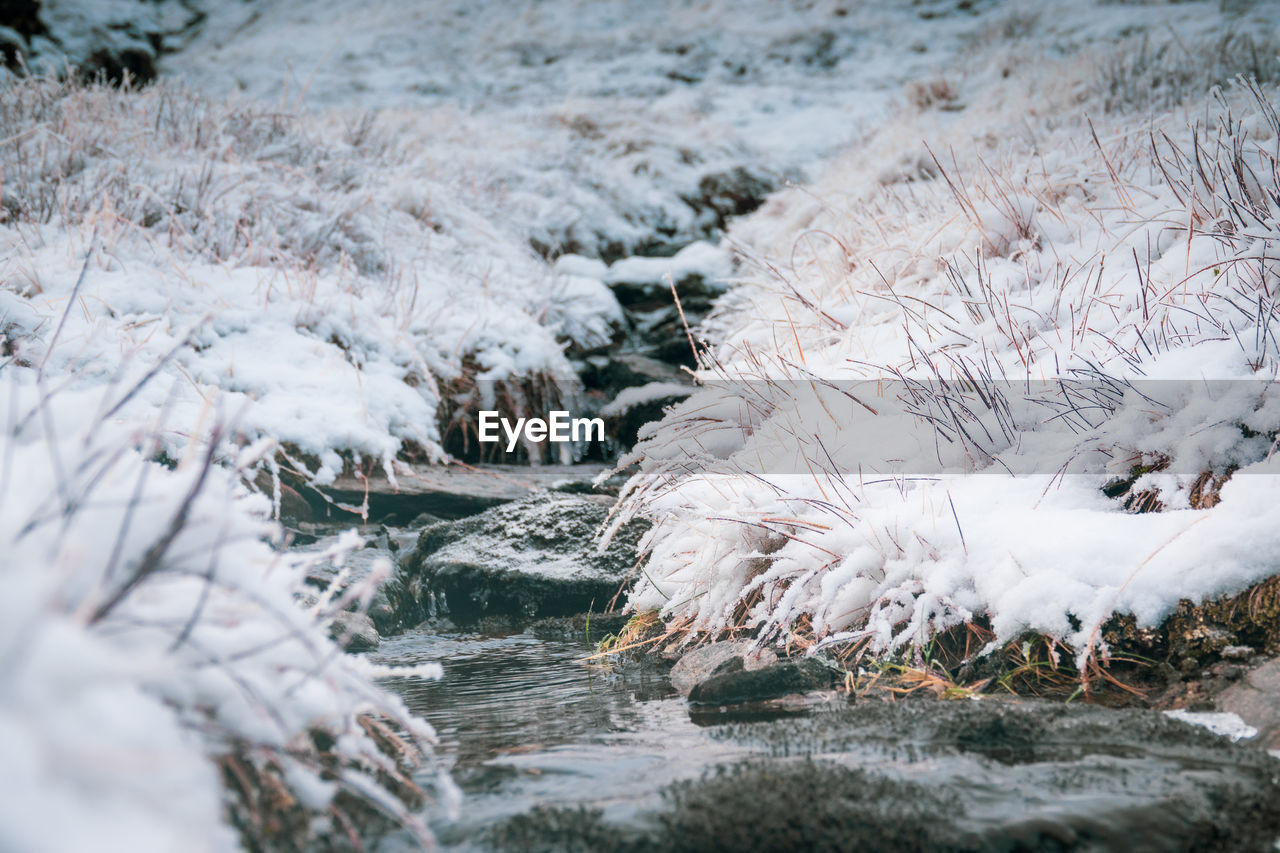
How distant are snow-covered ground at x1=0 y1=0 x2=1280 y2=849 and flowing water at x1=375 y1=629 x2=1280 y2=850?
13.2 inches

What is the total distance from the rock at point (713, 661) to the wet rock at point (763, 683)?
5cm

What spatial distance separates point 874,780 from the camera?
1.51m

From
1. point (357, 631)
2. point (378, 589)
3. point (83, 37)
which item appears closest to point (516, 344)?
point (378, 589)

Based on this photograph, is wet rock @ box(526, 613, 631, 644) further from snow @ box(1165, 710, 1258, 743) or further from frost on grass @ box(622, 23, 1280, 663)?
snow @ box(1165, 710, 1258, 743)

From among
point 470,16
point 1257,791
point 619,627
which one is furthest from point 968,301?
point 470,16

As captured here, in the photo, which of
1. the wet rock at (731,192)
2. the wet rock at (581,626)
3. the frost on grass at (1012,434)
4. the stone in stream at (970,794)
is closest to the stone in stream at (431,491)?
the wet rock at (581,626)

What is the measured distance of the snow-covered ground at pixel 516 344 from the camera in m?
1.10

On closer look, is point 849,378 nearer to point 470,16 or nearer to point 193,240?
point 193,240

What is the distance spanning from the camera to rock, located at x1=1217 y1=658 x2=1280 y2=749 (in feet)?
5.35

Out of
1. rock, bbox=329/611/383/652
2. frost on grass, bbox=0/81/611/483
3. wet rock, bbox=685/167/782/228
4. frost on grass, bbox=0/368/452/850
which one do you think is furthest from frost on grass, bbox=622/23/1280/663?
wet rock, bbox=685/167/782/228

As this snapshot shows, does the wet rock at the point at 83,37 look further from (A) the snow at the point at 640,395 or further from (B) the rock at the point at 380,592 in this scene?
(B) the rock at the point at 380,592

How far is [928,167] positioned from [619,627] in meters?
5.92

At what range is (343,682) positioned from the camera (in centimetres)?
130

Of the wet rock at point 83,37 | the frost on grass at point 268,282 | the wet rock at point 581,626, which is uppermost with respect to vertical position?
the wet rock at point 83,37
